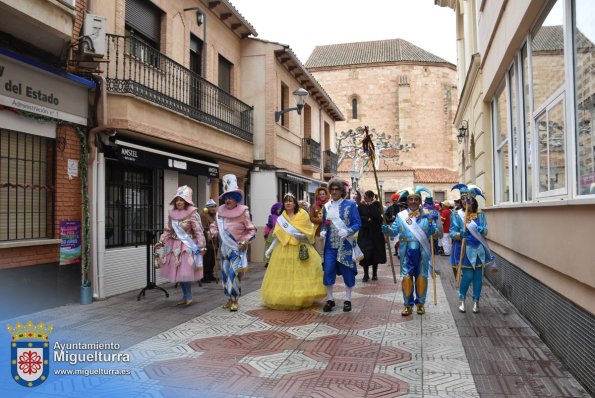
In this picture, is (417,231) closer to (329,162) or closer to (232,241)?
(232,241)

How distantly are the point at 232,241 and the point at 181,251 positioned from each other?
86cm

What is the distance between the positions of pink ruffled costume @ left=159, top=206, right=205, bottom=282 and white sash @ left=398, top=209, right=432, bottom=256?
10.8 ft

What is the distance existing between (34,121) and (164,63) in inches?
152

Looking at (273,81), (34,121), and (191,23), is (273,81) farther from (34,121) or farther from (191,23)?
(34,121)

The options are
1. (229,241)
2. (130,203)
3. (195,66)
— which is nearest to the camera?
(229,241)

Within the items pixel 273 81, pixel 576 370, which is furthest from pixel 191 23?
pixel 576 370

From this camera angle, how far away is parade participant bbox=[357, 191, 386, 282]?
11.0 m

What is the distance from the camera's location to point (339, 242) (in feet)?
24.2

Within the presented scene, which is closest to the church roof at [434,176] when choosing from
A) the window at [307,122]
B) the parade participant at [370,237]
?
the window at [307,122]

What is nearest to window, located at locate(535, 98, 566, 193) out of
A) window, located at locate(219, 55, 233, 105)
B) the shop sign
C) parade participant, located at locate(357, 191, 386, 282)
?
parade participant, located at locate(357, 191, 386, 282)

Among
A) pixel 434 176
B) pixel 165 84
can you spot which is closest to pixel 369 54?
pixel 434 176

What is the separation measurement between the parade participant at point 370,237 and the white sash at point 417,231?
3.79m

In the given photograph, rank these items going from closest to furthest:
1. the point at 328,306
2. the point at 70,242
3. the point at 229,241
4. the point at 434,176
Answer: the point at 328,306 → the point at 229,241 → the point at 70,242 → the point at 434,176

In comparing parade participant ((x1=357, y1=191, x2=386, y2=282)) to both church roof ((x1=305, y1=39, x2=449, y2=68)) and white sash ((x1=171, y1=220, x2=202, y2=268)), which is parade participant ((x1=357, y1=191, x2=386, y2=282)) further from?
church roof ((x1=305, y1=39, x2=449, y2=68))
